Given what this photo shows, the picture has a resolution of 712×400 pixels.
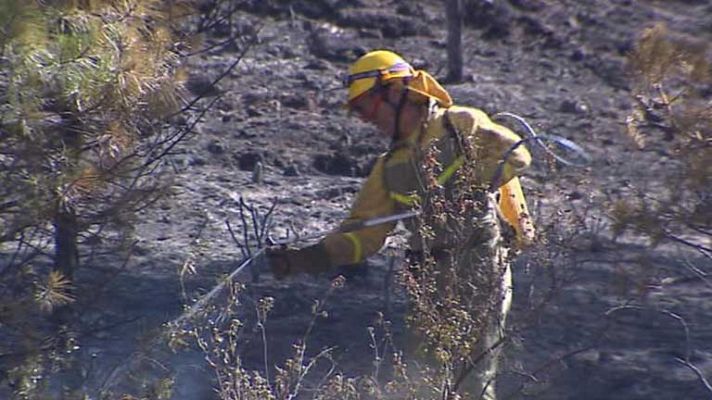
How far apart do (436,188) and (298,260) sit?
1.10 metres

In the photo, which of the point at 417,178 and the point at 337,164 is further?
the point at 337,164

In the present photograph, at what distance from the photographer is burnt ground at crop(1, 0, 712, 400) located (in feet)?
23.2

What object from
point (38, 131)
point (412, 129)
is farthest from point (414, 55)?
point (38, 131)

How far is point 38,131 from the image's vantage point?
5.06 metres

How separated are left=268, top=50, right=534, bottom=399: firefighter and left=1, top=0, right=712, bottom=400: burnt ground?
0.15 metres

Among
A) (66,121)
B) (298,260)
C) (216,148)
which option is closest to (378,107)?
(298,260)

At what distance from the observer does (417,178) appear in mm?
5668

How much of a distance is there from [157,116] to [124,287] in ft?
10.7

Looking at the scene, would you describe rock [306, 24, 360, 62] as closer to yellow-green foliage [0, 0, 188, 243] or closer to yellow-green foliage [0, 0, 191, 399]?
yellow-green foliage [0, 0, 191, 399]

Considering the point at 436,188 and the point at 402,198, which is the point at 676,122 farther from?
the point at 402,198

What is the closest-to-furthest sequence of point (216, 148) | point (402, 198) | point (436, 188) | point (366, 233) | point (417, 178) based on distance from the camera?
point (436, 188), point (417, 178), point (402, 198), point (366, 233), point (216, 148)

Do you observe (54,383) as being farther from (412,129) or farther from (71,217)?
(412,129)

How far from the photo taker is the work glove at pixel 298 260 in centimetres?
602

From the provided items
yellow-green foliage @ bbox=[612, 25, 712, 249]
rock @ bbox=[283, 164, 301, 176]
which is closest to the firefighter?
yellow-green foliage @ bbox=[612, 25, 712, 249]
